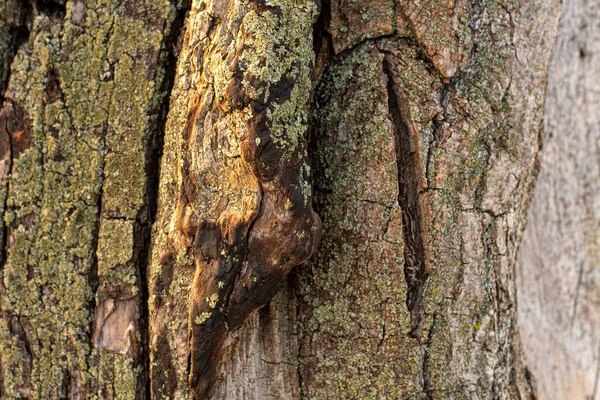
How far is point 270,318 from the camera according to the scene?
147 cm

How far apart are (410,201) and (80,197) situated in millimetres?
855

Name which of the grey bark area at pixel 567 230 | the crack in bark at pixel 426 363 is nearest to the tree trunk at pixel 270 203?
the crack in bark at pixel 426 363

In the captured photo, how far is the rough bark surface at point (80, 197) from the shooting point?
148cm

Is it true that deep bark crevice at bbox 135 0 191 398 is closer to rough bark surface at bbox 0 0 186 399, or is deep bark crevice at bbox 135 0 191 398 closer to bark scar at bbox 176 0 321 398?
rough bark surface at bbox 0 0 186 399

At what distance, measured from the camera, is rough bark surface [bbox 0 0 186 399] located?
1478 mm

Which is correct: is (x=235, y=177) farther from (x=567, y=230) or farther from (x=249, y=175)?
(x=567, y=230)

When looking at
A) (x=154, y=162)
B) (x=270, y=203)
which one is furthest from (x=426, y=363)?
(x=154, y=162)

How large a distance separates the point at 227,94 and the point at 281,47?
16cm

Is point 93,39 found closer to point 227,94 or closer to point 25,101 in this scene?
point 25,101

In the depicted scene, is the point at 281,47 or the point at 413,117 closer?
the point at 281,47

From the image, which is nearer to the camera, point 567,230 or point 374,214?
point 374,214

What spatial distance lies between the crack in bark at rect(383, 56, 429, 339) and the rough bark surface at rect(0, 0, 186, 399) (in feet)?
1.98

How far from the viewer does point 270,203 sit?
127cm

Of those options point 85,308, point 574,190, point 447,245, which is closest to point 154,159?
point 85,308
